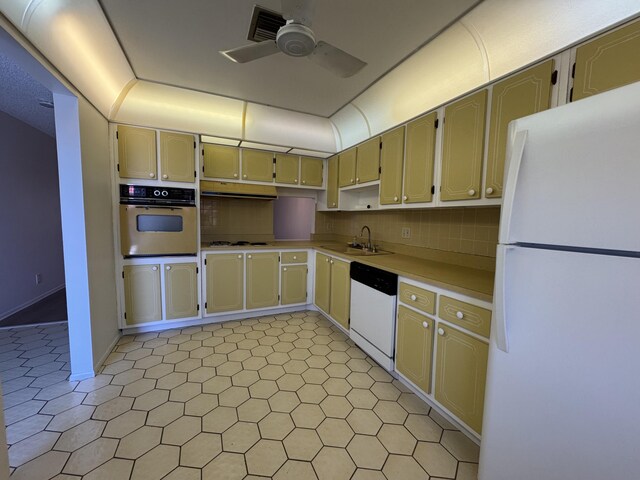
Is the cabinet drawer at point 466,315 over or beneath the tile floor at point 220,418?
over

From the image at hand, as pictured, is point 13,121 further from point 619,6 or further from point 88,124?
point 619,6

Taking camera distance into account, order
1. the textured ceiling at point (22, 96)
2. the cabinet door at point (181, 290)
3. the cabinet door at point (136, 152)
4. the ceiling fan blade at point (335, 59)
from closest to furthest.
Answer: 1. the ceiling fan blade at point (335, 59)
2. the textured ceiling at point (22, 96)
3. the cabinet door at point (136, 152)
4. the cabinet door at point (181, 290)

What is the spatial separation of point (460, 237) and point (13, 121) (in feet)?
17.5

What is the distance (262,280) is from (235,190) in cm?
114

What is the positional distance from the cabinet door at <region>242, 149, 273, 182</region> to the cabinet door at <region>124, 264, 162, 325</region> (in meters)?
1.48

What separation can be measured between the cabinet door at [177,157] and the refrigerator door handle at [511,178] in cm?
278

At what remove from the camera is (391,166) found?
8.10 ft

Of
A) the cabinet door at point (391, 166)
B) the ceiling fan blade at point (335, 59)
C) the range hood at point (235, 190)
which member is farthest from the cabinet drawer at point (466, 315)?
the range hood at point (235, 190)

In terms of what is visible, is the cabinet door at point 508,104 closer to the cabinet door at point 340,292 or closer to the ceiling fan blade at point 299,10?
the ceiling fan blade at point 299,10

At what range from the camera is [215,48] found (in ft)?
6.24

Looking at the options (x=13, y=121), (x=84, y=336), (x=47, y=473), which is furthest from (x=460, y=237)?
(x=13, y=121)

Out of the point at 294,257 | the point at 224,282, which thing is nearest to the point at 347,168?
the point at 294,257

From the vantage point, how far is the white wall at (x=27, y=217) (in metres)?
3.12

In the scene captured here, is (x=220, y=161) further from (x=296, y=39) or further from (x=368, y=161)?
(x=296, y=39)
